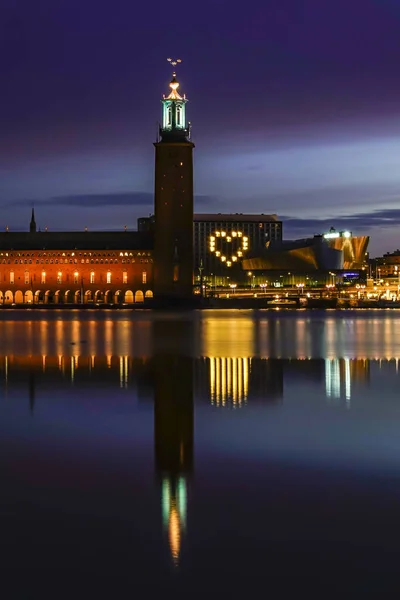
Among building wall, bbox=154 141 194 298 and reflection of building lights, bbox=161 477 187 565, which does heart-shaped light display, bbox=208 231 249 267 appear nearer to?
building wall, bbox=154 141 194 298

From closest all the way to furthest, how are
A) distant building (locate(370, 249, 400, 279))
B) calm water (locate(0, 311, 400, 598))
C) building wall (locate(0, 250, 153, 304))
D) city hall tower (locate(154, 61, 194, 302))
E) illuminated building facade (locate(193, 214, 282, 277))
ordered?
calm water (locate(0, 311, 400, 598)) → city hall tower (locate(154, 61, 194, 302)) → building wall (locate(0, 250, 153, 304)) → illuminated building facade (locate(193, 214, 282, 277)) → distant building (locate(370, 249, 400, 279))

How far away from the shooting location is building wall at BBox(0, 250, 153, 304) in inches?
3541

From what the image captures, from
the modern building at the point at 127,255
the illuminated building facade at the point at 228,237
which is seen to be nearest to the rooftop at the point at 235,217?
the illuminated building facade at the point at 228,237

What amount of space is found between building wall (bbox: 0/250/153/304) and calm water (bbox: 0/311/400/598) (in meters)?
74.9

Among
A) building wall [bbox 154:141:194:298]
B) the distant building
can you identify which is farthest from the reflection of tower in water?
the distant building

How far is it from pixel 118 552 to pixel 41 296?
86.1m

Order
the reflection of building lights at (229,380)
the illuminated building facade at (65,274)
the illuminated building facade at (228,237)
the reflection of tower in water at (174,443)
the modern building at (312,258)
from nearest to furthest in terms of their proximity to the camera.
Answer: the reflection of tower in water at (174,443)
the reflection of building lights at (229,380)
the illuminated building facade at (65,274)
the modern building at (312,258)
the illuminated building facade at (228,237)

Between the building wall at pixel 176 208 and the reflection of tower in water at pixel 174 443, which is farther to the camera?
the building wall at pixel 176 208

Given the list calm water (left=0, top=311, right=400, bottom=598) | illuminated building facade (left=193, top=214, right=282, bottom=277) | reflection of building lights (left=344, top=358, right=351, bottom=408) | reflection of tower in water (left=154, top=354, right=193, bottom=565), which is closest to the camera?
calm water (left=0, top=311, right=400, bottom=598)

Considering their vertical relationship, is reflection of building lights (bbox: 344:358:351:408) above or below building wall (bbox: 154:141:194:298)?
below

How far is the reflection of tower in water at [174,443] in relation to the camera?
252 inches

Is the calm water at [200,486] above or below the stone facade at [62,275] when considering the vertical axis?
below

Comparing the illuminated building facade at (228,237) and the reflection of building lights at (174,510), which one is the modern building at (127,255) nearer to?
the illuminated building facade at (228,237)

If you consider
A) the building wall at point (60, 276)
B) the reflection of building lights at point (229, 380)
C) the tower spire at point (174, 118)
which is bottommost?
the reflection of building lights at point (229, 380)
